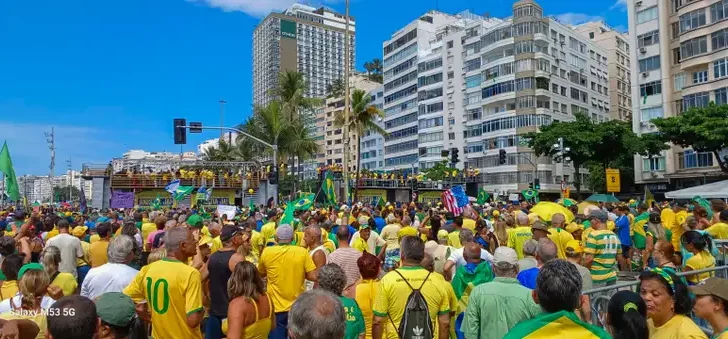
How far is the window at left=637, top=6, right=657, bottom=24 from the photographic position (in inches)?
1949

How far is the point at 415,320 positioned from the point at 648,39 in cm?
5311

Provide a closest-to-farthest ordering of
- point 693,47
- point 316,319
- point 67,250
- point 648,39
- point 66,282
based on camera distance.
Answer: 1. point 316,319
2. point 66,282
3. point 67,250
4. point 693,47
5. point 648,39

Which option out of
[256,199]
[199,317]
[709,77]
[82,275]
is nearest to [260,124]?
[256,199]

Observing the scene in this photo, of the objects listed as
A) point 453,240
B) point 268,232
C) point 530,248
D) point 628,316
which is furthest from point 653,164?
point 628,316

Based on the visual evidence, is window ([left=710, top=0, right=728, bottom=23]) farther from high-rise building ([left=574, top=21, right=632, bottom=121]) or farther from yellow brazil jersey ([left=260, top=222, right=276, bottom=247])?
yellow brazil jersey ([left=260, top=222, right=276, bottom=247])

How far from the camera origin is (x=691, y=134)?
3772 centimetres

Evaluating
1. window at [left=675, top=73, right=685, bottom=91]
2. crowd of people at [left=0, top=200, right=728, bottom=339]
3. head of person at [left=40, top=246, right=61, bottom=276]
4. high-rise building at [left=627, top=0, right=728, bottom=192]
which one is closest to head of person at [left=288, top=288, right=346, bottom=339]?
crowd of people at [left=0, top=200, right=728, bottom=339]

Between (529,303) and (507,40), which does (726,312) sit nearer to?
(529,303)

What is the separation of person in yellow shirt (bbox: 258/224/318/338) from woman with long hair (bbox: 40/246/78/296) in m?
1.89

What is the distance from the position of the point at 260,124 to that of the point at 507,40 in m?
34.0

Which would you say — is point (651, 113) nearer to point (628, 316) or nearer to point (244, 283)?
point (628, 316)

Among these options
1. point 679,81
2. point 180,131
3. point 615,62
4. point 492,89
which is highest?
point 615,62

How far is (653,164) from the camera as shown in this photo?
50312mm

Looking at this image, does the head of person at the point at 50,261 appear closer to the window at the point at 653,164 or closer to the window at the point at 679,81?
the window at the point at 679,81
